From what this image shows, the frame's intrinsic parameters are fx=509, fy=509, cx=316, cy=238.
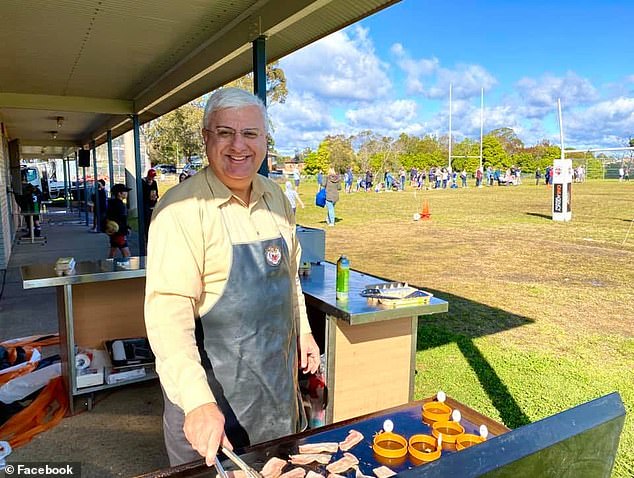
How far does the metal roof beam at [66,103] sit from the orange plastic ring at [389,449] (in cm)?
845

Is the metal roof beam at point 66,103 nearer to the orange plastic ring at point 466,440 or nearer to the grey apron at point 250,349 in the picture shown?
the grey apron at point 250,349

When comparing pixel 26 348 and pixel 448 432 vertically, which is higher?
pixel 448 432

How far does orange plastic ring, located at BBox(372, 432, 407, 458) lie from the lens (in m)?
1.50

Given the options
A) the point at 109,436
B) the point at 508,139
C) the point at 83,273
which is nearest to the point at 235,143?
the point at 83,273

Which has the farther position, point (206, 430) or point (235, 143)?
point (235, 143)

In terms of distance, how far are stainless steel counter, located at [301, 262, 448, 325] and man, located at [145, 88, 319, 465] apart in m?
0.95

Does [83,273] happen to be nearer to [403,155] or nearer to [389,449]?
[389,449]

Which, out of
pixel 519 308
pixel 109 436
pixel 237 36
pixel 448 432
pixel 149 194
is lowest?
pixel 109 436

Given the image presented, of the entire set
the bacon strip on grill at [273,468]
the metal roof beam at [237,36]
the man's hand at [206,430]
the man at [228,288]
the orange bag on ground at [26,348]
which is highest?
the metal roof beam at [237,36]

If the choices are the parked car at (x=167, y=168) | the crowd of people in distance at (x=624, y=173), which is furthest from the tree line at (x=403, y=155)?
the parked car at (x=167, y=168)

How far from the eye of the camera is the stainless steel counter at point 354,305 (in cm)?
277

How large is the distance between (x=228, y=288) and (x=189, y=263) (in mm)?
168

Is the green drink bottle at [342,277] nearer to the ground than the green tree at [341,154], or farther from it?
nearer to the ground

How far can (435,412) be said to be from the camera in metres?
1.79
